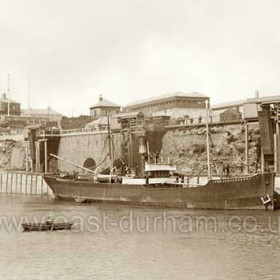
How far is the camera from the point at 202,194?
5047 centimetres

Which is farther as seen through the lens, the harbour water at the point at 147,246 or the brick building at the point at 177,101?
the brick building at the point at 177,101

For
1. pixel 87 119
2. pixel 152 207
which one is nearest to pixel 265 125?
pixel 152 207

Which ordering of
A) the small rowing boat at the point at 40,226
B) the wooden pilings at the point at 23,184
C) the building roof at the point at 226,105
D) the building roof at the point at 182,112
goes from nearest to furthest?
the small rowing boat at the point at 40,226 < the wooden pilings at the point at 23,184 < the building roof at the point at 182,112 < the building roof at the point at 226,105

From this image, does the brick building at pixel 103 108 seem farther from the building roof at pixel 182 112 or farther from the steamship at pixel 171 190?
the steamship at pixel 171 190

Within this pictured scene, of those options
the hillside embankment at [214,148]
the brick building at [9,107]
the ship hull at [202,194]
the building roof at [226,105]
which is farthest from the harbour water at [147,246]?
the brick building at [9,107]

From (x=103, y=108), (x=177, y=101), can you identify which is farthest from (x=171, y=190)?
(x=103, y=108)

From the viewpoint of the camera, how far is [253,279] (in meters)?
26.1

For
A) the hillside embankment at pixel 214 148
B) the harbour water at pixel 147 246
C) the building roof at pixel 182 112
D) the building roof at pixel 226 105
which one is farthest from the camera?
the building roof at pixel 226 105

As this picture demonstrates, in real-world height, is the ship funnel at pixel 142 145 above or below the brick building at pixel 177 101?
below

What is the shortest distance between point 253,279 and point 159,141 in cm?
4670

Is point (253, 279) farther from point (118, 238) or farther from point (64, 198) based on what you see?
point (64, 198)

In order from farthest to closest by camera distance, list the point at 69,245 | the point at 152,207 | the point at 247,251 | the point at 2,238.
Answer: the point at 152,207, the point at 2,238, the point at 69,245, the point at 247,251

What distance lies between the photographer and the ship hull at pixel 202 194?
48031 mm

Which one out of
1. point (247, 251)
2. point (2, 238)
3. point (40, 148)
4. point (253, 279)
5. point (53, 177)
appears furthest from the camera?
point (40, 148)
